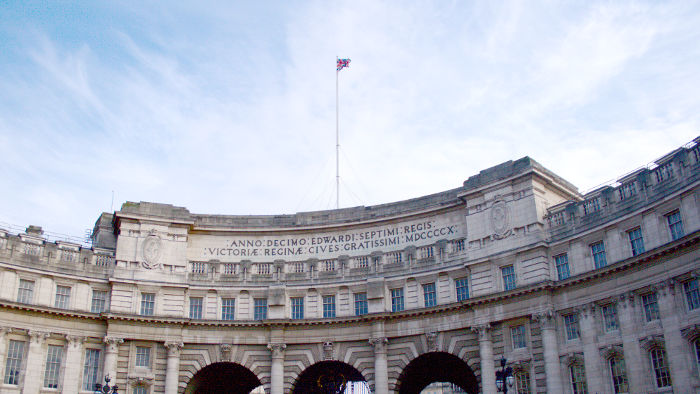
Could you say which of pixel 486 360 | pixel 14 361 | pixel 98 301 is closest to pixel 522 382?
pixel 486 360

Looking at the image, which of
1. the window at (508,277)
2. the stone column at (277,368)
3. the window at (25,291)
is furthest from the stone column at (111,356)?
the window at (508,277)

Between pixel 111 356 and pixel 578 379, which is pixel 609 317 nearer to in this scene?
pixel 578 379

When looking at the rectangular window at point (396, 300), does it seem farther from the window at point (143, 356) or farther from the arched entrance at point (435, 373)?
the window at point (143, 356)

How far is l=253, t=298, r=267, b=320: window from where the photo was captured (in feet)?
187

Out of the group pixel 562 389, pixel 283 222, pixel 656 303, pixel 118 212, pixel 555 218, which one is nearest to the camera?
pixel 656 303

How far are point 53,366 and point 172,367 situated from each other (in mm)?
8579

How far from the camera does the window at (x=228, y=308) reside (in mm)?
56812

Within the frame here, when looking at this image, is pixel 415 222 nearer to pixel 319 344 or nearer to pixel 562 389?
pixel 319 344

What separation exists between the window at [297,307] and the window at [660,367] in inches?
1054

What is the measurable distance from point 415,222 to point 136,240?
23.1m

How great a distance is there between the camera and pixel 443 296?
5366cm

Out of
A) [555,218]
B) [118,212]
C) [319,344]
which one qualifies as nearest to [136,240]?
[118,212]

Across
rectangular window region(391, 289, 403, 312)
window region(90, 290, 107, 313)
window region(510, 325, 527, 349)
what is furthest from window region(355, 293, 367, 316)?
window region(90, 290, 107, 313)

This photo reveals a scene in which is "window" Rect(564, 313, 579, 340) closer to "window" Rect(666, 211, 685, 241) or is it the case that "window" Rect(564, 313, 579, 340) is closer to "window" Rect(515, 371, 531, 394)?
"window" Rect(515, 371, 531, 394)
